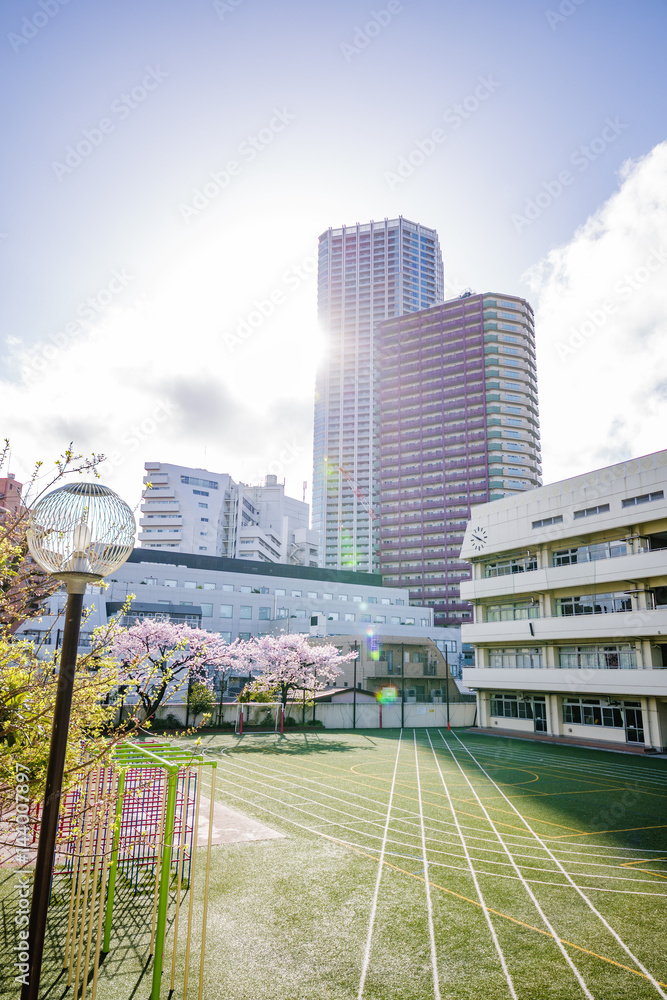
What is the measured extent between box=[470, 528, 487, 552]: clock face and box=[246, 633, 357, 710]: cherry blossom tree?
14.4 metres

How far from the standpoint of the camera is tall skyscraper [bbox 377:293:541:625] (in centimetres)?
10688

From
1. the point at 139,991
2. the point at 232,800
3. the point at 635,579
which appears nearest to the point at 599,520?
the point at 635,579

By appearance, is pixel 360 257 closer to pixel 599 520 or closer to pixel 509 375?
pixel 509 375

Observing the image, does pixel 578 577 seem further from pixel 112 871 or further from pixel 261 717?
pixel 112 871

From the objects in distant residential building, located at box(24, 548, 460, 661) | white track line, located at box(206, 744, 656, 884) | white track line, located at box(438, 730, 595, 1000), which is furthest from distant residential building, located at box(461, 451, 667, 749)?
white track line, located at box(206, 744, 656, 884)

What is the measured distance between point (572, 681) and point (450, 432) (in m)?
79.9

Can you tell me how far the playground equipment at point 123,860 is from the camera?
7.53 metres

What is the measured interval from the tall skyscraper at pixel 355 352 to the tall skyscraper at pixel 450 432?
2898cm

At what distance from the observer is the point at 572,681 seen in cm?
3734

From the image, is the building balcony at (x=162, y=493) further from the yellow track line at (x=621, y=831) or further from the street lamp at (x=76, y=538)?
the street lamp at (x=76, y=538)

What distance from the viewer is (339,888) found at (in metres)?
11.6

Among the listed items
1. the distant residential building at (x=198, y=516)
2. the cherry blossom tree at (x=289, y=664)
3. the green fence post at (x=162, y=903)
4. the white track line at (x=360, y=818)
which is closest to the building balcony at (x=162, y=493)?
the distant residential building at (x=198, y=516)

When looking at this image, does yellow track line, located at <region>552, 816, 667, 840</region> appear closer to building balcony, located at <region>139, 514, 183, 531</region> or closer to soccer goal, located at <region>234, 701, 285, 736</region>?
soccer goal, located at <region>234, 701, 285, 736</region>

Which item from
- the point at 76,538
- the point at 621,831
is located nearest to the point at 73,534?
the point at 76,538
